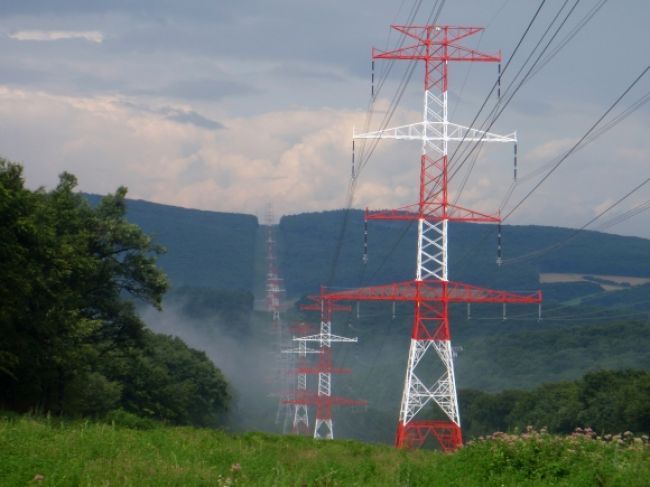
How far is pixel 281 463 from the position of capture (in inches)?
607

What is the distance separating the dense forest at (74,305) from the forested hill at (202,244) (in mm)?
71170

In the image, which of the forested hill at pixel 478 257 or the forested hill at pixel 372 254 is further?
the forested hill at pixel 478 257

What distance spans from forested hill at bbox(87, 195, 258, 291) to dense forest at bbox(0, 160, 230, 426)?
233ft

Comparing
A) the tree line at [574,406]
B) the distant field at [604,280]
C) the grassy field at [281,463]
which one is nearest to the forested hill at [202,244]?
the distant field at [604,280]

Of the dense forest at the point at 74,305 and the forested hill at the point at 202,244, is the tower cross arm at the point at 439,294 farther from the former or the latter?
the forested hill at the point at 202,244

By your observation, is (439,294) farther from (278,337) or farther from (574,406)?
(278,337)

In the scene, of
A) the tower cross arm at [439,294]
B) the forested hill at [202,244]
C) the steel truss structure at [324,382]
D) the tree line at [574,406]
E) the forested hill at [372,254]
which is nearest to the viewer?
the tower cross arm at [439,294]

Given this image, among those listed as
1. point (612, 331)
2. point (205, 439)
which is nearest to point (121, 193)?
point (205, 439)

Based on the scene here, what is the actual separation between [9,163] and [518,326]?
7438 cm

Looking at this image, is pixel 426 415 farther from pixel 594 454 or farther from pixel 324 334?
pixel 594 454

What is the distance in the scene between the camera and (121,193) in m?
34.2

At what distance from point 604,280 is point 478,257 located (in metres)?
11.1

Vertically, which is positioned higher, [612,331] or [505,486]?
[612,331]

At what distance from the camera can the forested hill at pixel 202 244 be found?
4456 inches
